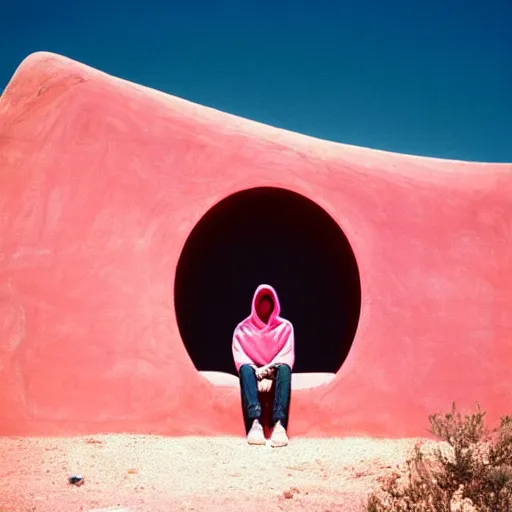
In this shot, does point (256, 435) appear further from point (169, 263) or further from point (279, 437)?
point (169, 263)

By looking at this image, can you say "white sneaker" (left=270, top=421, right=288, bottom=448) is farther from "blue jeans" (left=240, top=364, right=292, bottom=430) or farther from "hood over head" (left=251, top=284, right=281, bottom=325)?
"hood over head" (left=251, top=284, right=281, bottom=325)

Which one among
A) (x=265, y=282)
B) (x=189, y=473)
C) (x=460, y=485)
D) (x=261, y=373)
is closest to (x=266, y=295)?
(x=261, y=373)

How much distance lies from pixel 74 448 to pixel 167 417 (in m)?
0.75

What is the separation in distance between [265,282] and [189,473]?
3.54 meters

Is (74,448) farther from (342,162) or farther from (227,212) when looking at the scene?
(342,162)

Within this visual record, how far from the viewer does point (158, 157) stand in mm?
5113

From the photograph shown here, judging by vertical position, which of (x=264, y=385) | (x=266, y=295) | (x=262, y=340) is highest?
(x=266, y=295)

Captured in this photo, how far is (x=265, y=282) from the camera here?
7008 millimetres

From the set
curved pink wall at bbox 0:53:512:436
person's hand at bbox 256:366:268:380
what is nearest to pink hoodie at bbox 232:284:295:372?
person's hand at bbox 256:366:268:380

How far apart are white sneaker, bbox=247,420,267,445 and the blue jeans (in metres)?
0.07

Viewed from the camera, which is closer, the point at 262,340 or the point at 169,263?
the point at 169,263

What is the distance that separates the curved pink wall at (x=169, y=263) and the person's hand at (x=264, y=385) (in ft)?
0.84

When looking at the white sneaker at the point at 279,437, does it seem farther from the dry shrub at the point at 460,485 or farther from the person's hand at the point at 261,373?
the dry shrub at the point at 460,485

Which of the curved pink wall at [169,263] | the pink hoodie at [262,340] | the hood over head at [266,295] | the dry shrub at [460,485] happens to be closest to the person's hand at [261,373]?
the pink hoodie at [262,340]
